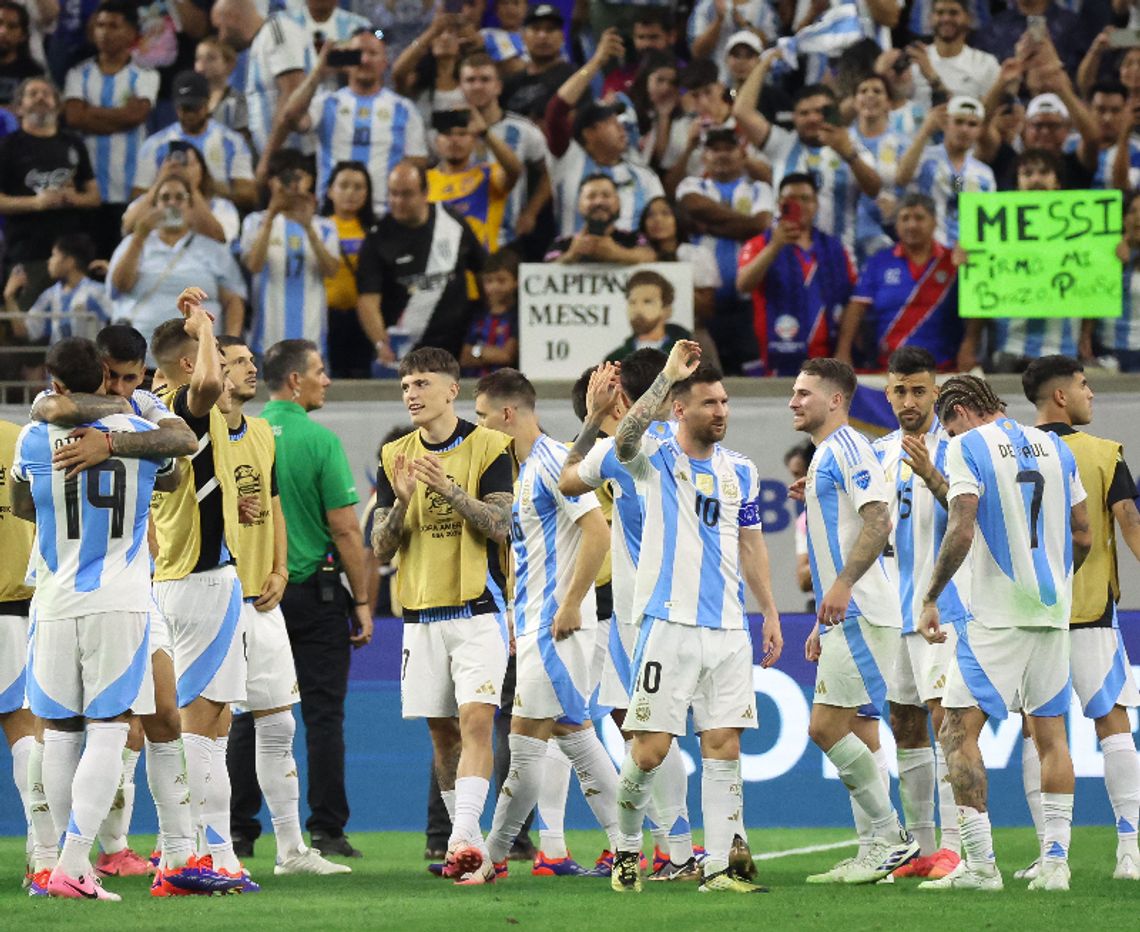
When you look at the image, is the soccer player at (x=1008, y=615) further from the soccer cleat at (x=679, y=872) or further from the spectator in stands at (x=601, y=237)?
the spectator in stands at (x=601, y=237)

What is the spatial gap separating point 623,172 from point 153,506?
7.21 meters

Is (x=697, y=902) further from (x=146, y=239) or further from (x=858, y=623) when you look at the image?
(x=146, y=239)

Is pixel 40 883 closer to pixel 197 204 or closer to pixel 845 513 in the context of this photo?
pixel 845 513

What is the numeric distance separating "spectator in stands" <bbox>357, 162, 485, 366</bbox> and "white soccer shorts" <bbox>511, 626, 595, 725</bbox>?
5759mm

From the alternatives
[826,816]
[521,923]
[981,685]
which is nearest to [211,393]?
[521,923]

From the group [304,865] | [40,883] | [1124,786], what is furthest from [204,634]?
[1124,786]

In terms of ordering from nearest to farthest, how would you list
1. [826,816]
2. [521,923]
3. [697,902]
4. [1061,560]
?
[521,923] < [697,902] < [1061,560] < [826,816]

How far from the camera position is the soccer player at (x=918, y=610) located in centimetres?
933

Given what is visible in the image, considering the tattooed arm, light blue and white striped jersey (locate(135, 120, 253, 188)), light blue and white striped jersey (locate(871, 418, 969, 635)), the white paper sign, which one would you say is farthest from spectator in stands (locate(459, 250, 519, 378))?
the tattooed arm

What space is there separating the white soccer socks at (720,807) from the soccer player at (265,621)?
223 cm

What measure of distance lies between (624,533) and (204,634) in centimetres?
194

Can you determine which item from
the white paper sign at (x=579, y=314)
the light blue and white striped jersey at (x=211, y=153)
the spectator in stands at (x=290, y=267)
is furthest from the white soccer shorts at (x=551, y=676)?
the light blue and white striped jersey at (x=211, y=153)

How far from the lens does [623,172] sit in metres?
15.3

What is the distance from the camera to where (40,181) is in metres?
15.6
